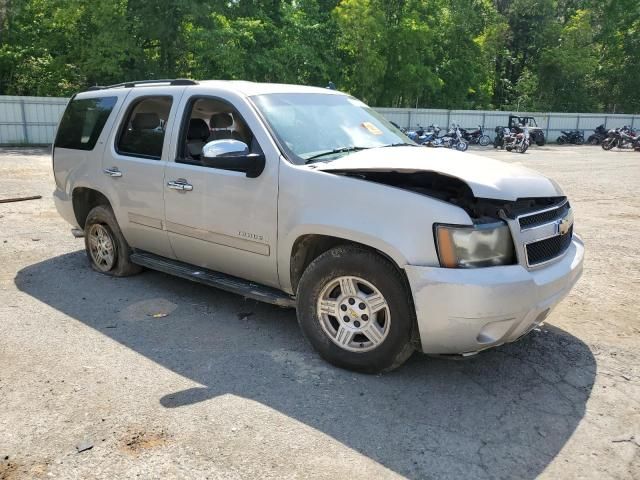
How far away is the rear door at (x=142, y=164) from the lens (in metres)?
5.00

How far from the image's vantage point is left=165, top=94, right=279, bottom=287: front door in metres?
4.18

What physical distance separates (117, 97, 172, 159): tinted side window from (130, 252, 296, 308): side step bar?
954 mm

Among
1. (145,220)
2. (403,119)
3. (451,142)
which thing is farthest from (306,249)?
(403,119)

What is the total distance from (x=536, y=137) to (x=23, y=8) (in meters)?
27.1

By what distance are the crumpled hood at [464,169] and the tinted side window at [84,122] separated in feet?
9.35

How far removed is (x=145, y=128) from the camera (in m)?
5.29

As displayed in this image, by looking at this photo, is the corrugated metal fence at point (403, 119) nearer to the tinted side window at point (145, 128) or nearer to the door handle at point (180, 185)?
the tinted side window at point (145, 128)

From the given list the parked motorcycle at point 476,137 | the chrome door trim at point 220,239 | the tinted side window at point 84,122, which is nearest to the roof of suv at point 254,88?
the chrome door trim at point 220,239

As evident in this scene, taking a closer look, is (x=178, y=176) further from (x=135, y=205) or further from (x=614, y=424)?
(x=614, y=424)

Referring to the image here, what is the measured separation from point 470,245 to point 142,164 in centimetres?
313

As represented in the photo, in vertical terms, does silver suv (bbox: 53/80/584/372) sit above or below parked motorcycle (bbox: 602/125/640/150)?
above

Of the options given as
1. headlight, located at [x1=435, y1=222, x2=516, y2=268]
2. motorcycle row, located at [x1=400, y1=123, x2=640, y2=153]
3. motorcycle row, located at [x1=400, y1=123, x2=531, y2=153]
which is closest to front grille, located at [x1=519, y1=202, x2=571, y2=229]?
headlight, located at [x1=435, y1=222, x2=516, y2=268]

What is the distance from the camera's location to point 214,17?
90.9 feet

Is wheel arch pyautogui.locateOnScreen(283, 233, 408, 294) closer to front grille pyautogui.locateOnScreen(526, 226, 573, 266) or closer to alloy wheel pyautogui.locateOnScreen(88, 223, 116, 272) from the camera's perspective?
front grille pyautogui.locateOnScreen(526, 226, 573, 266)
